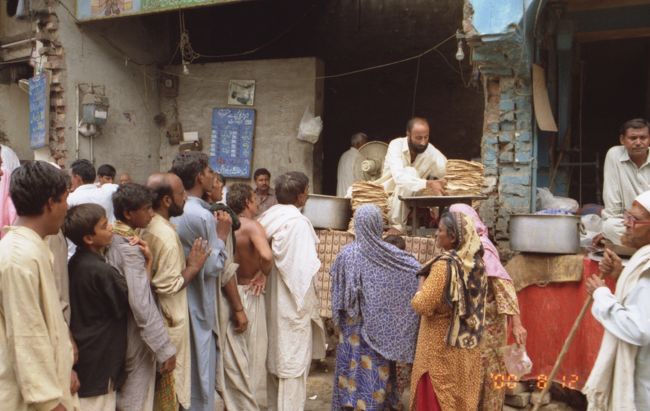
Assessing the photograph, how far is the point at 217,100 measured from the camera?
10.3 metres

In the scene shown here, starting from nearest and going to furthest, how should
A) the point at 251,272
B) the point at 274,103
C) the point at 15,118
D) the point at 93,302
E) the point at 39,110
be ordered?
the point at 93,302 < the point at 251,272 < the point at 39,110 < the point at 274,103 < the point at 15,118

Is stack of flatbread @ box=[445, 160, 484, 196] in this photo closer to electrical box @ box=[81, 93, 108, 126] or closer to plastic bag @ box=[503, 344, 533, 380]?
plastic bag @ box=[503, 344, 533, 380]

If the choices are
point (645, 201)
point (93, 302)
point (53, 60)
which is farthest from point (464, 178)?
point (53, 60)

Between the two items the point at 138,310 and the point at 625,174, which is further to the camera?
the point at 625,174

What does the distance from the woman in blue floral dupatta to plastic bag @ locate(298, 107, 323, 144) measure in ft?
17.2

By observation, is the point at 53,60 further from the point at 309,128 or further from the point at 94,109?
the point at 309,128

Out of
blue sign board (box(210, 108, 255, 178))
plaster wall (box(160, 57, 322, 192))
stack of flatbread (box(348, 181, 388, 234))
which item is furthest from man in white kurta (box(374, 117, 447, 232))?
blue sign board (box(210, 108, 255, 178))

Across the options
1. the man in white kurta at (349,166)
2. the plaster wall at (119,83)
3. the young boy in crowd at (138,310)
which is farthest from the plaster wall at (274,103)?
the young boy in crowd at (138,310)

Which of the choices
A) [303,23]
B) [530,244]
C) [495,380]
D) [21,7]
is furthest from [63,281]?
[303,23]

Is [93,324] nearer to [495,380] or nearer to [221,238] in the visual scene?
[221,238]

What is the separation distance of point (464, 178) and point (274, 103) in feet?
16.1

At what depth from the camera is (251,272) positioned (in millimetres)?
4516

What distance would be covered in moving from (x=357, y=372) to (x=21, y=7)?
8428mm
